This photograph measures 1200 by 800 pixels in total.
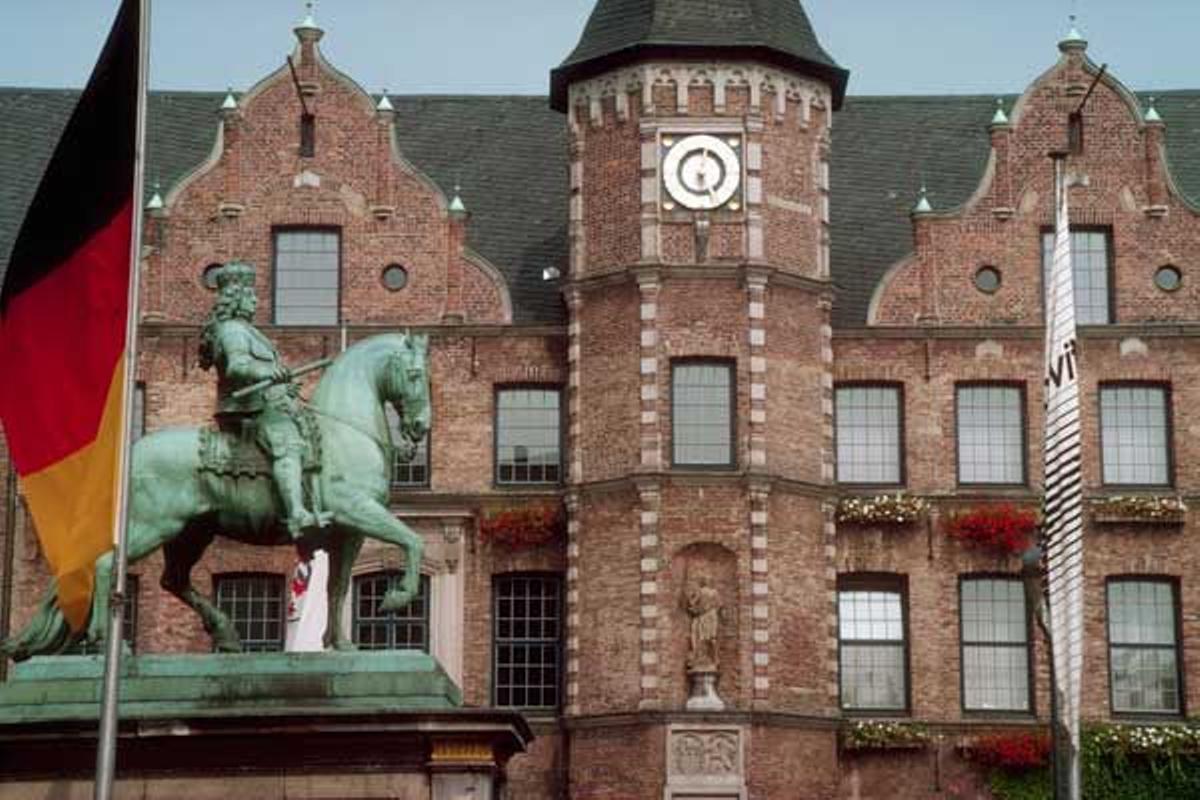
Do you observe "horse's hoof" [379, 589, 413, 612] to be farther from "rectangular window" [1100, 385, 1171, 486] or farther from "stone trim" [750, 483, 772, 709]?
"rectangular window" [1100, 385, 1171, 486]

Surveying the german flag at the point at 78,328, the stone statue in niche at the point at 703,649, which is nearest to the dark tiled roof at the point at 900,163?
the stone statue in niche at the point at 703,649

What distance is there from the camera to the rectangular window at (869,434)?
43.1 meters

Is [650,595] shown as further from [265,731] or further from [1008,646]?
[265,731]

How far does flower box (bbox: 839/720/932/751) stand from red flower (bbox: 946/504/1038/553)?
314 centimetres

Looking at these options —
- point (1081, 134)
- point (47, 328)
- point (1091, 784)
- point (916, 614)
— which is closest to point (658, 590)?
point (916, 614)

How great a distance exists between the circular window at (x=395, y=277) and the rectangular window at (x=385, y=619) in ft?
15.3

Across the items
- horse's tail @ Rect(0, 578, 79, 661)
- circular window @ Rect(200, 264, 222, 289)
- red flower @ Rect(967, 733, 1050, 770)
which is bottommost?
horse's tail @ Rect(0, 578, 79, 661)

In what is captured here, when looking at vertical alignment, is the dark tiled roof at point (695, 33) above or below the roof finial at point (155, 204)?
above

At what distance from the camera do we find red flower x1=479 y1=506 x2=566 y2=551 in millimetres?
42188

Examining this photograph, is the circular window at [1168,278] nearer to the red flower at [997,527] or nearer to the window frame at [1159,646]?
the red flower at [997,527]

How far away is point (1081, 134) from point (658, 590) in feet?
34.9

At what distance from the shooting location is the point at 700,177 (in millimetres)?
42000

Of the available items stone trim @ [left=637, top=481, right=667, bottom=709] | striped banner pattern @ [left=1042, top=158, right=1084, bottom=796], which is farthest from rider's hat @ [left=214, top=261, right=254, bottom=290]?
stone trim @ [left=637, top=481, right=667, bottom=709]

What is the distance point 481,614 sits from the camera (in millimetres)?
42250
